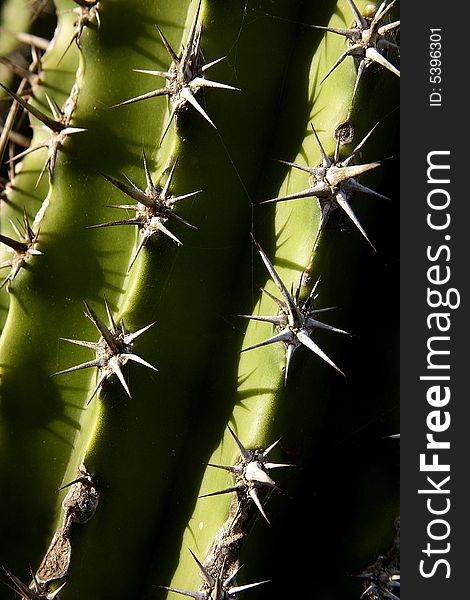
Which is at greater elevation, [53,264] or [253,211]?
[253,211]

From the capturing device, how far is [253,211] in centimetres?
178

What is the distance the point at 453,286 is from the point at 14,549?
4.77ft

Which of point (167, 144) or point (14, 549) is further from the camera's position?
point (14, 549)

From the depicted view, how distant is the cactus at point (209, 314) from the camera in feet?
5.40

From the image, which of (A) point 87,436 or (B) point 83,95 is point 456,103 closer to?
(B) point 83,95

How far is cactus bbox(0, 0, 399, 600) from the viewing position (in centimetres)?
165

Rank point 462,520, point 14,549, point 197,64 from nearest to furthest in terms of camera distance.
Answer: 1. point 197,64
2. point 462,520
3. point 14,549

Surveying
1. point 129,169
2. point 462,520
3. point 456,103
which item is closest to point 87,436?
point 129,169

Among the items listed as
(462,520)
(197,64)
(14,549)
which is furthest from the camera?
(14,549)

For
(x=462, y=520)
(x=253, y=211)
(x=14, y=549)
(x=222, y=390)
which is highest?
(x=253, y=211)

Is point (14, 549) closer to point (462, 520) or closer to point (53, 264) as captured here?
point (53, 264)

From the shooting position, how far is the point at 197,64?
1642mm

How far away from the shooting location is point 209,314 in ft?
5.85

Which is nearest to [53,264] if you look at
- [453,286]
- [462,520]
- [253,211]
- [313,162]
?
[253,211]
